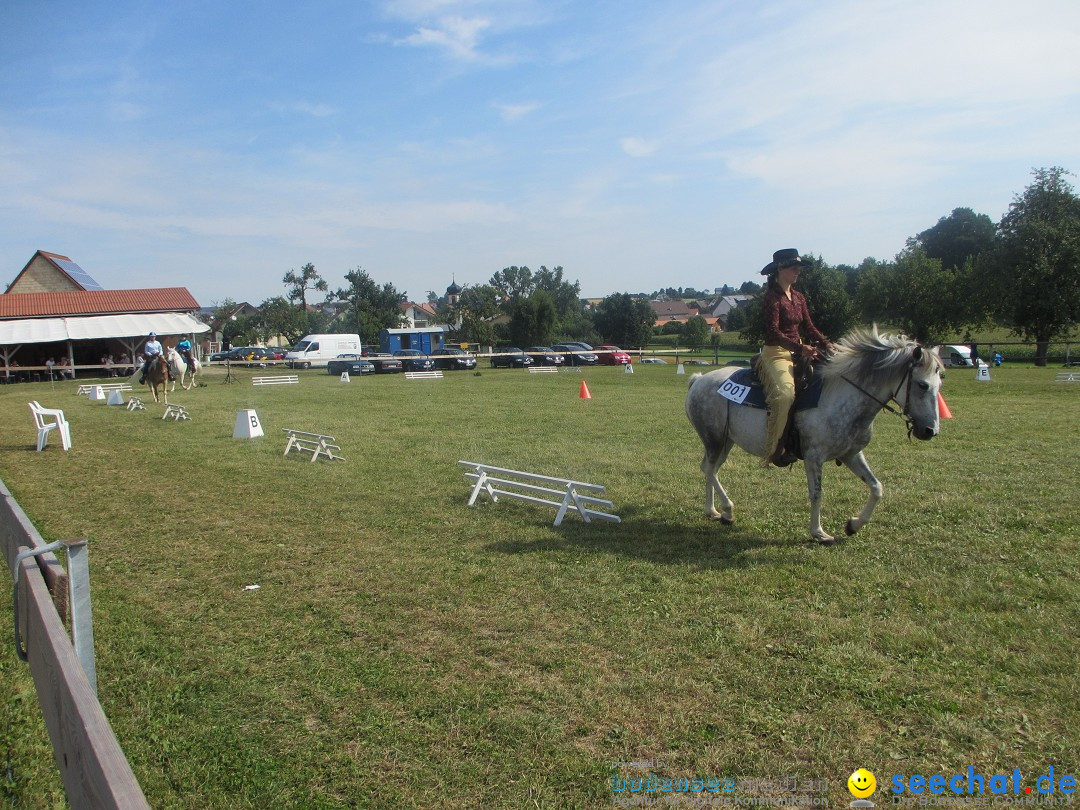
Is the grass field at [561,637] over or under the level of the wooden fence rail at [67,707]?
under

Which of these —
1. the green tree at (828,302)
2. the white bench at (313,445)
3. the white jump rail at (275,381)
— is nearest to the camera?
the white bench at (313,445)

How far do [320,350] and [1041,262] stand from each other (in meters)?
51.3

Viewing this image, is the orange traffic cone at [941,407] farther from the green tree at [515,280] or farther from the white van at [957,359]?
the green tree at [515,280]

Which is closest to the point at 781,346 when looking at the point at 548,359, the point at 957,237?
the point at 548,359

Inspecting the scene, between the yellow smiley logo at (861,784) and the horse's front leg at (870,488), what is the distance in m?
3.87

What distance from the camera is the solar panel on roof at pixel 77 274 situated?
188 ft

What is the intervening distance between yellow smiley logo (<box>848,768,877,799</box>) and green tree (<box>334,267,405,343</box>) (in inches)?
3301

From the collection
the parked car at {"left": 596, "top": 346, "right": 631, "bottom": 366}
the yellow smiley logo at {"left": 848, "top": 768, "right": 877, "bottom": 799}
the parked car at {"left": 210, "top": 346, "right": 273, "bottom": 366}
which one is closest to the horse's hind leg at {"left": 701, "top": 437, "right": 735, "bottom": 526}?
the yellow smiley logo at {"left": 848, "top": 768, "right": 877, "bottom": 799}

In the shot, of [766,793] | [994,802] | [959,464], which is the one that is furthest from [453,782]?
[959,464]

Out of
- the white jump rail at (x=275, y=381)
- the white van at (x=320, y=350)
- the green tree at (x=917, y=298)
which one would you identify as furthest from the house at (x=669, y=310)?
the white jump rail at (x=275, y=381)

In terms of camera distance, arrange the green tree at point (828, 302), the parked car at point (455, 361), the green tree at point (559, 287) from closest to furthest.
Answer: the parked car at point (455, 361) < the green tree at point (828, 302) < the green tree at point (559, 287)

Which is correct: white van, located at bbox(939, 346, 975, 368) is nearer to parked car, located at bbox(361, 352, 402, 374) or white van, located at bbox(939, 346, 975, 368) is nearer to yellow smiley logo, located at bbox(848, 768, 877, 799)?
parked car, located at bbox(361, 352, 402, 374)

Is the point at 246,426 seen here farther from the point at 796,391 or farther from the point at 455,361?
the point at 455,361

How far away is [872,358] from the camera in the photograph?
686cm
